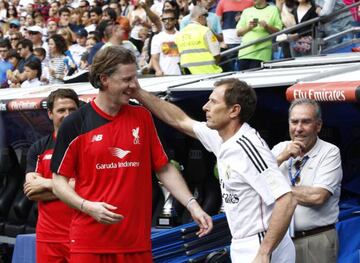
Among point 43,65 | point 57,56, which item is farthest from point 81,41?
point 57,56

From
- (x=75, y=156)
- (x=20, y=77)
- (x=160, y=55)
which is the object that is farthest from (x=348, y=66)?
(x=20, y=77)

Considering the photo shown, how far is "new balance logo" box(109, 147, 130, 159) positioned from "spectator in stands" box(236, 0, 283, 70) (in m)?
6.86

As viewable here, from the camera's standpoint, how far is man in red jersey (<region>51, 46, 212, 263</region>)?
17.7ft

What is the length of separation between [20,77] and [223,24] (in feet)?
10.9

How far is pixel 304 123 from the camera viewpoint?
613cm

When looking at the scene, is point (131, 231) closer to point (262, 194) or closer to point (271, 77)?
point (262, 194)

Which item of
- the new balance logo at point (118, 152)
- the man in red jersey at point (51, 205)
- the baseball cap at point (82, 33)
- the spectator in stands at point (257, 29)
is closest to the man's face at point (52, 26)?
the baseball cap at point (82, 33)

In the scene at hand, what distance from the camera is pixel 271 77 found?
735 cm

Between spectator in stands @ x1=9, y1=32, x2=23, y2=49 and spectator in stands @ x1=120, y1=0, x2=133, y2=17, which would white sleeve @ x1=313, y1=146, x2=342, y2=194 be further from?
spectator in stands @ x1=9, y1=32, x2=23, y2=49

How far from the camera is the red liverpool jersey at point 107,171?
17.7 feet

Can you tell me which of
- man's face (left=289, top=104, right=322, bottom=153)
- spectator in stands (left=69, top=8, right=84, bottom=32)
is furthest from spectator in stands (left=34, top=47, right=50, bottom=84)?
man's face (left=289, top=104, right=322, bottom=153)

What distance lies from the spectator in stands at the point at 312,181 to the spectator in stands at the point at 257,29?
590cm

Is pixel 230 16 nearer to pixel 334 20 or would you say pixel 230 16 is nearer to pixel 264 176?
pixel 334 20

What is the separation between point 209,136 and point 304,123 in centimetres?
84
